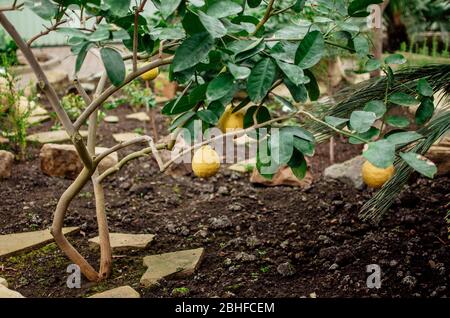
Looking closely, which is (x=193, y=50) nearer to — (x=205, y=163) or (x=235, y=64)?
(x=235, y=64)

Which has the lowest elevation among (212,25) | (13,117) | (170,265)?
(170,265)

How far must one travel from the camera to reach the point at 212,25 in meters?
1.35

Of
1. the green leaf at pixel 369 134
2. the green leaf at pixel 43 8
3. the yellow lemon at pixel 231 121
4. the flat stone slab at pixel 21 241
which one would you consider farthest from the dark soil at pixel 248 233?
the green leaf at pixel 43 8

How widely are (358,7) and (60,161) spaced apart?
7.96 feet

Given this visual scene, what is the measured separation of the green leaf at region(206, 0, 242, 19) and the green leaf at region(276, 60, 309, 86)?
0.59 feet

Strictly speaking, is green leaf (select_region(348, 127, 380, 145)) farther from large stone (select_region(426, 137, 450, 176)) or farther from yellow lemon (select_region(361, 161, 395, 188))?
large stone (select_region(426, 137, 450, 176))

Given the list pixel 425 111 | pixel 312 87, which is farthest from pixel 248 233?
pixel 425 111

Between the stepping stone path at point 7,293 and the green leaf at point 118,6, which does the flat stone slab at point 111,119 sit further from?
the green leaf at point 118,6

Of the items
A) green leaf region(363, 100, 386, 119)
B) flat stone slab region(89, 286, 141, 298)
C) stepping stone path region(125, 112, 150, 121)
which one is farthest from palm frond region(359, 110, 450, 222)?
stepping stone path region(125, 112, 150, 121)

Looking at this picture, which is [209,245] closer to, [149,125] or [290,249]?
[290,249]

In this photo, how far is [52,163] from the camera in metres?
3.51

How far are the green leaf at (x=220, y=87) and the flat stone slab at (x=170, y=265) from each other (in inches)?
37.0

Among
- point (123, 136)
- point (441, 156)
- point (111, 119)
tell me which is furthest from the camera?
point (111, 119)
